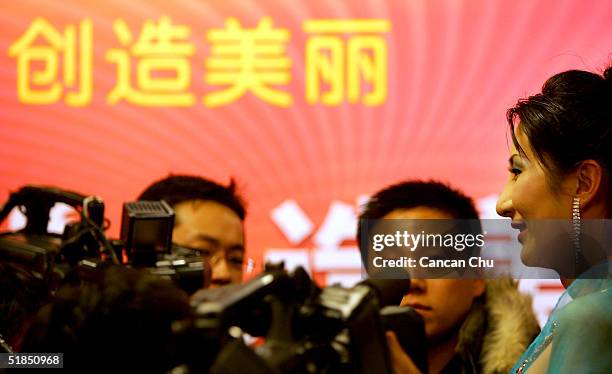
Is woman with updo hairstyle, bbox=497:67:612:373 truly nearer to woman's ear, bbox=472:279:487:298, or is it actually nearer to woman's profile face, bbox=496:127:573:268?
woman's profile face, bbox=496:127:573:268

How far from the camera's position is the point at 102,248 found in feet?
3.75

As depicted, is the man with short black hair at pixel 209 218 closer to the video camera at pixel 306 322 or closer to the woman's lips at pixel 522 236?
the woman's lips at pixel 522 236

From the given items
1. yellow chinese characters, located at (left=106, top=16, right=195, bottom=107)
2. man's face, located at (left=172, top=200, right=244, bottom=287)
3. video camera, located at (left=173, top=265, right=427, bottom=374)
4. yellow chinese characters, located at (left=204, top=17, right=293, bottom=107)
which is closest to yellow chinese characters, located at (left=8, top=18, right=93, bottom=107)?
yellow chinese characters, located at (left=106, top=16, right=195, bottom=107)

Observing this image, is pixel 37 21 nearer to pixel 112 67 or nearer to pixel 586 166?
pixel 112 67

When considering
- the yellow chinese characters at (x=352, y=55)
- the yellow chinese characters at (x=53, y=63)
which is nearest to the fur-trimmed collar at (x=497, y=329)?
the yellow chinese characters at (x=352, y=55)

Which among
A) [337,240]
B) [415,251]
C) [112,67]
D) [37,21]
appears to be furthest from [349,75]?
[415,251]

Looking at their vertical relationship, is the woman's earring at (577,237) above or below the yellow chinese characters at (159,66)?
below

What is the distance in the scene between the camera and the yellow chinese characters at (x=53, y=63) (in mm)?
2268

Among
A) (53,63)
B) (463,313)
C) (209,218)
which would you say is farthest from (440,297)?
(53,63)

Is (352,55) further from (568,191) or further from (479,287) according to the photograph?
(568,191)

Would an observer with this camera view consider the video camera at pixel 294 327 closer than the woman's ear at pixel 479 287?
Yes

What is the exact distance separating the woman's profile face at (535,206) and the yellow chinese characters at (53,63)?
4.84ft

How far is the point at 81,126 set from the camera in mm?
2275

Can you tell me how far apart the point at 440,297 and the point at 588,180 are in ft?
1.58
